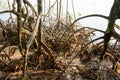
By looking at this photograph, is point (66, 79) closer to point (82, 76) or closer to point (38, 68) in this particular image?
point (82, 76)

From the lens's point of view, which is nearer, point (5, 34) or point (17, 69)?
point (17, 69)

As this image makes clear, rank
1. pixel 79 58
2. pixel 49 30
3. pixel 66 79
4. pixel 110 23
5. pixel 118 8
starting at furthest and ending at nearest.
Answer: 1. pixel 49 30
2. pixel 79 58
3. pixel 66 79
4. pixel 110 23
5. pixel 118 8

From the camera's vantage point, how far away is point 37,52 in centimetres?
429

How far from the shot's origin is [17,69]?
14.0 ft

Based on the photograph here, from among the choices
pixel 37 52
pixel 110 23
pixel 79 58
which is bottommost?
pixel 79 58

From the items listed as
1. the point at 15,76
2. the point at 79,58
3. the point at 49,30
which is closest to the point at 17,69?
the point at 15,76

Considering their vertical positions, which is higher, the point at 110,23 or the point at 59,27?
the point at 110,23

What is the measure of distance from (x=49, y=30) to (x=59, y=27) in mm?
234

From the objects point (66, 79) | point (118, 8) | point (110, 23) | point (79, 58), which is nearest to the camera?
point (118, 8)

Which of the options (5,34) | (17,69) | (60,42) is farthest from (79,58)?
(5,34)

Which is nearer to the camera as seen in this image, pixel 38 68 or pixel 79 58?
pixel 38 68

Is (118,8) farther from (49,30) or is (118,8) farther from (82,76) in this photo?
(49,30)

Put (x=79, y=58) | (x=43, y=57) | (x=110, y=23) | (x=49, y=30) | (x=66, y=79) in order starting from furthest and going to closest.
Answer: (x=49, y=30) < (x=79, y=58) < (x=43, y=57) < (x=66, y=79) < (x=110, y=23)

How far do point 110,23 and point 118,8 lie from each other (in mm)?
205
